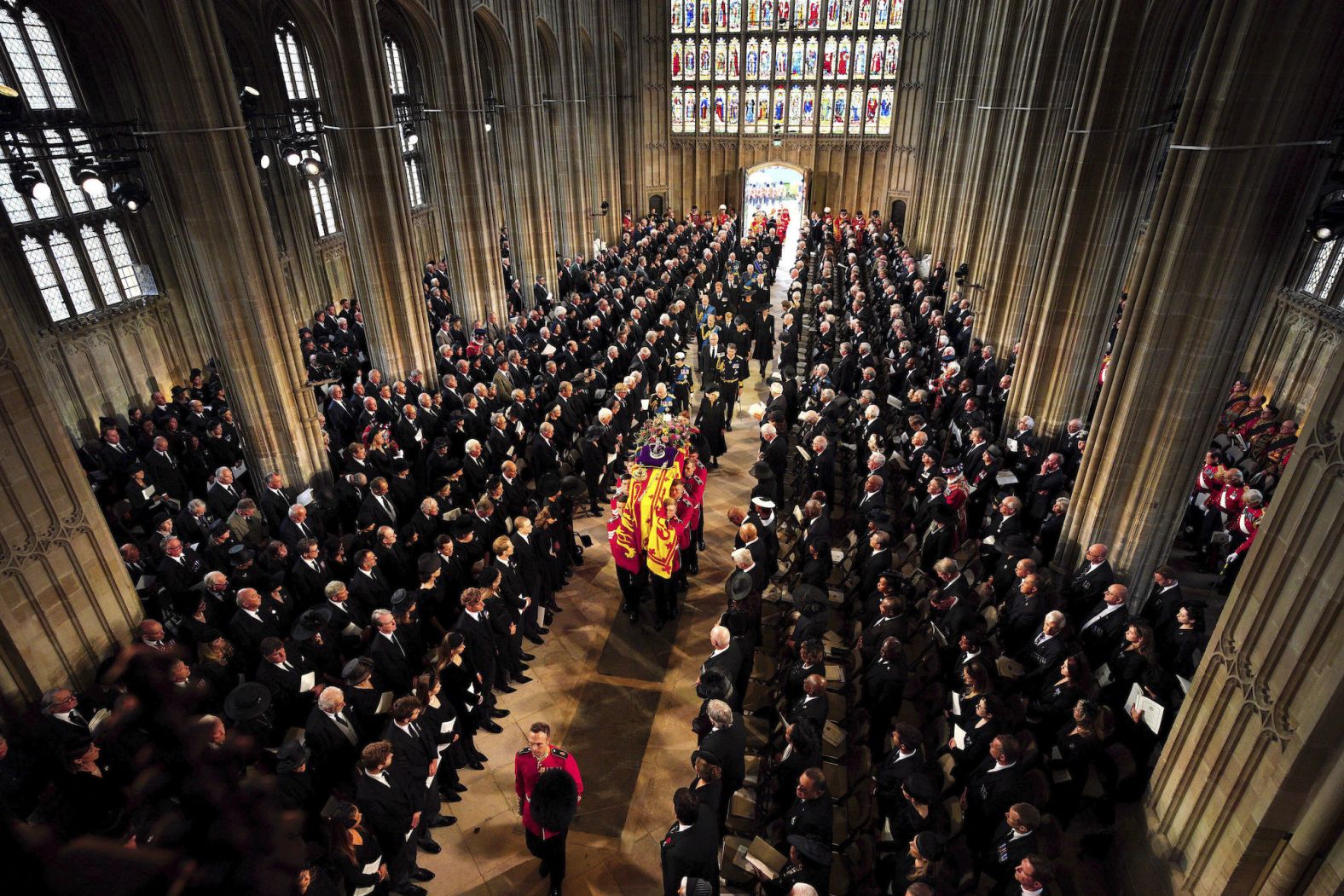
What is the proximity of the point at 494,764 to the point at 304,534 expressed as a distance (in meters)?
3.64

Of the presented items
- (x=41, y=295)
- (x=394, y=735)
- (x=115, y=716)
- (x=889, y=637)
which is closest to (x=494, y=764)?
(x=394, y=735)

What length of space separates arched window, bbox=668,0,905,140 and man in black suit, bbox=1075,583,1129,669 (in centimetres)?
2776

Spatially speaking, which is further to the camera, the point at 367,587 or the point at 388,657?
the point at 367,587

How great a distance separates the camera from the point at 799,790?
16.2ft

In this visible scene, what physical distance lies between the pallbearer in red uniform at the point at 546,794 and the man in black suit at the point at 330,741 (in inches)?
61.2

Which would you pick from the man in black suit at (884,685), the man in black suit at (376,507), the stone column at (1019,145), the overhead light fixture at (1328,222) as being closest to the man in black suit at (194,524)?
the man in black suit at (376,507)

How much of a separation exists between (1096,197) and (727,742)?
937 cm

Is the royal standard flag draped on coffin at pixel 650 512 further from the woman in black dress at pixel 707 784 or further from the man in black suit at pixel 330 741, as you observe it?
the man in black suit at pixel 330 741

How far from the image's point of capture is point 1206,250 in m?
6.81

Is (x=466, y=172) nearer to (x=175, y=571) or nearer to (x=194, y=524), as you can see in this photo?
(x=194, y=524)

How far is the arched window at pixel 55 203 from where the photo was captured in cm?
1147

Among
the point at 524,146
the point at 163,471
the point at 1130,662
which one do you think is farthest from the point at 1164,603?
the point at 524,146

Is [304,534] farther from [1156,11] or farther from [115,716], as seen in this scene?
[1156,11]

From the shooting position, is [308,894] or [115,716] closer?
[308,894]
